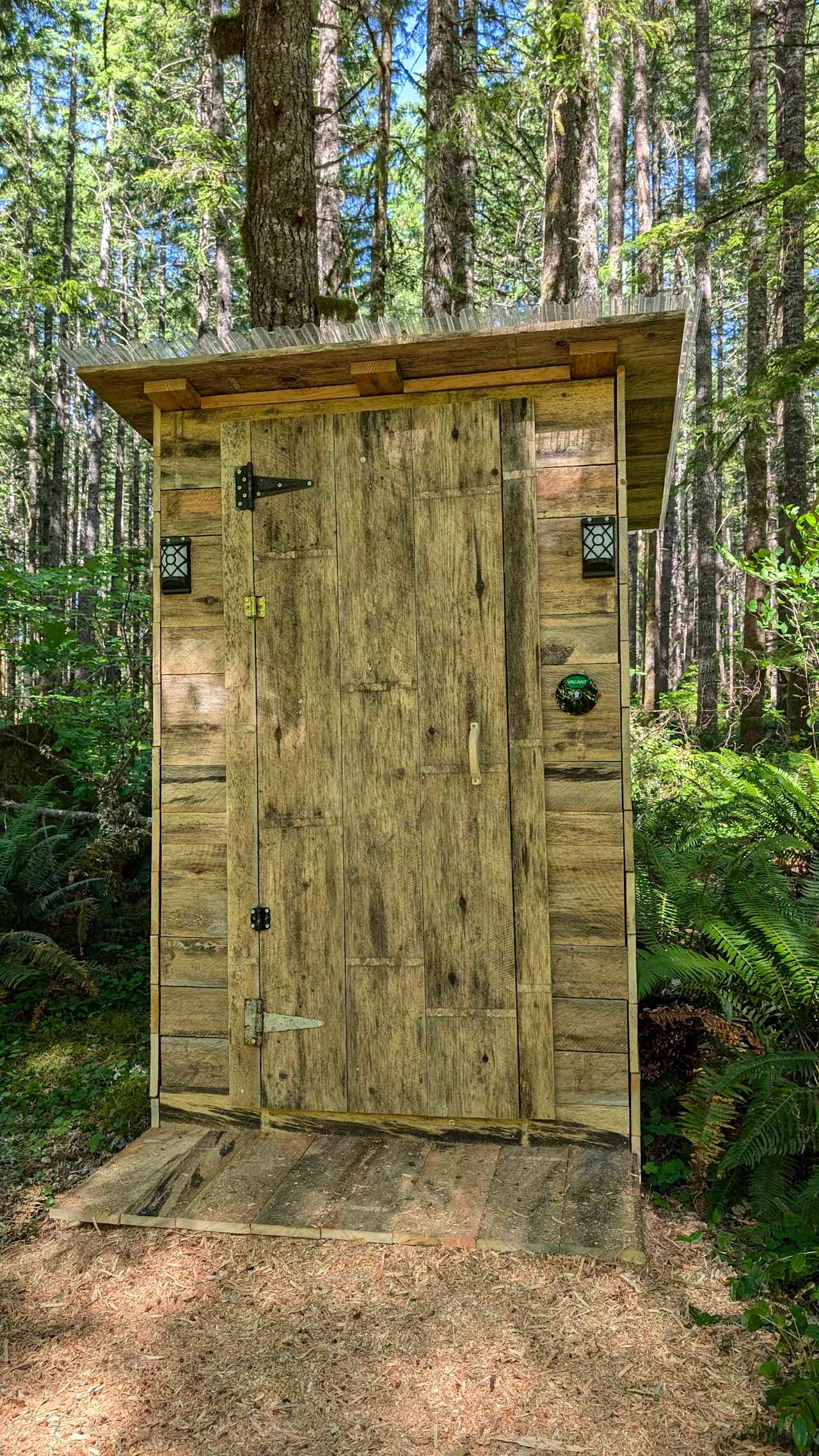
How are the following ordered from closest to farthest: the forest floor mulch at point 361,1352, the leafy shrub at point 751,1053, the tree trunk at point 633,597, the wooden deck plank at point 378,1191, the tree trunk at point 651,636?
the forest floor mulch at point 361,1352 < the leafy shrub at point 751,1053 < the wooden deck plank at point 378,1191 < the tree trunk at point 651,636 < the tree trunk at point 633,597

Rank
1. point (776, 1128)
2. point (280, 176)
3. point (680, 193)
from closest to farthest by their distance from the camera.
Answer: point (776, 1128) < point (280, 176) < point (680, 193)

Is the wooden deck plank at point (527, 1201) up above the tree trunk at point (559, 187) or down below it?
below

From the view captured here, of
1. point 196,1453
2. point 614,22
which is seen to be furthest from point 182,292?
point 196,1453

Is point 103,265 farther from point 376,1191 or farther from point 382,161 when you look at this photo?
point 376,1191

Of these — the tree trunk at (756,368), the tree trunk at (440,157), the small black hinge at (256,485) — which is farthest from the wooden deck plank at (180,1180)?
the tree trunk at (440,157)

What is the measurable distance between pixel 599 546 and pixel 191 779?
1.71 m

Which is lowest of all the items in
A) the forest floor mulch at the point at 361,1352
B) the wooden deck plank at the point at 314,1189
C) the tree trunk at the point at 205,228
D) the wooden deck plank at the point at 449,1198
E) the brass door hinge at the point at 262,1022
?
the forest floor mulch at the point at 361,1352

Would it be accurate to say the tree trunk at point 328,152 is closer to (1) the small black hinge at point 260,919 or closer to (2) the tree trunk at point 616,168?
(2) the tree trunk at point 616,168

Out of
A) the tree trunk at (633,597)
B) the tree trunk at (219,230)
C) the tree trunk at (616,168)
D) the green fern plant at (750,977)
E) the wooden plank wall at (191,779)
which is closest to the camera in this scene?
the green fern plant at (750,977)

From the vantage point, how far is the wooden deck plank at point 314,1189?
288 cm

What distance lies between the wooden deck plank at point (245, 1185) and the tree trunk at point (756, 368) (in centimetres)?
609

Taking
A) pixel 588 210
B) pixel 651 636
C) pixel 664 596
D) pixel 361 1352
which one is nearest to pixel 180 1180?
pixel 361 1352

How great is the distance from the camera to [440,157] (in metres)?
8.03

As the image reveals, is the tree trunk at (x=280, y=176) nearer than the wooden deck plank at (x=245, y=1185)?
No
